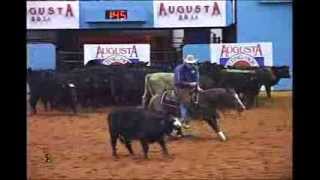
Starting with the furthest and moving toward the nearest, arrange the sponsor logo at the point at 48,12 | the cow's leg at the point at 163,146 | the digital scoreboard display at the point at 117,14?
1. the cow's leg at the point at 163,146
2. the digital scoreboard display at the point at 117,14
3. the sponsor logo at the point at 48,12

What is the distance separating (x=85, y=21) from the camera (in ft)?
11.2

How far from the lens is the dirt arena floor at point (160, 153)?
11.1ft

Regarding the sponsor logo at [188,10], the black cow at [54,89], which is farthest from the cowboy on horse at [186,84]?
the black cow at [54,89]

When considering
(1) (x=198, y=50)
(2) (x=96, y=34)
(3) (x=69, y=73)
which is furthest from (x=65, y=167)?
(1) (x=198, y=50)

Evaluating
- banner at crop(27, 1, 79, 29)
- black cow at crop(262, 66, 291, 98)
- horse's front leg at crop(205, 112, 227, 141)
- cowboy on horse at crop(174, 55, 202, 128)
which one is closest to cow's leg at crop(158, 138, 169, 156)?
cowboy on horse at crop(174, 55, 202, 128)

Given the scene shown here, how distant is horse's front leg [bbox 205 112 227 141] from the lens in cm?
350

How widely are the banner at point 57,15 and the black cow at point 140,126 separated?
1.89ft

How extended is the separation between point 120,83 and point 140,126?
28 cm

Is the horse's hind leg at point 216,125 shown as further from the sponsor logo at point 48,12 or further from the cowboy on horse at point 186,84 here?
the sponsor logo at point 48,12

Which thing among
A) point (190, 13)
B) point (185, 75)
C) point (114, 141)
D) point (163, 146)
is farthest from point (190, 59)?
point (114, 141)

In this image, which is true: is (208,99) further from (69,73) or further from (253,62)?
(69,73)

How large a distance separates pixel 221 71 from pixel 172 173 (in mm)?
661

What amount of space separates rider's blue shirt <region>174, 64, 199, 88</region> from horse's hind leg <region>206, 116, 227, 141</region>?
0.81ft

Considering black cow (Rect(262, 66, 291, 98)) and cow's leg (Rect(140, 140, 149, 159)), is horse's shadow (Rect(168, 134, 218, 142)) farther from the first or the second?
black cow (Rect(262, 66, 291, 98))
